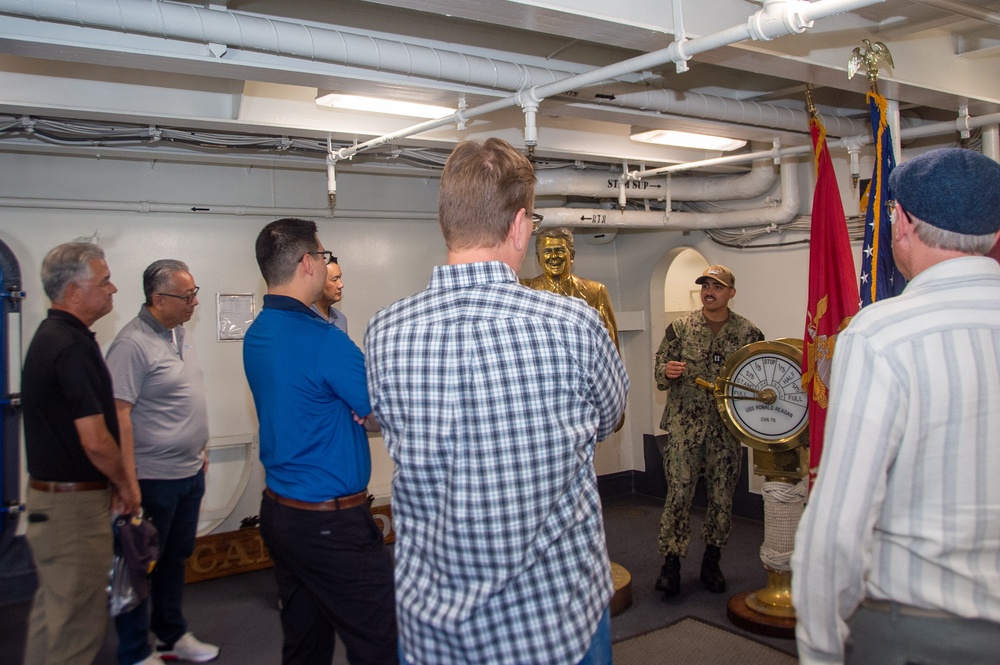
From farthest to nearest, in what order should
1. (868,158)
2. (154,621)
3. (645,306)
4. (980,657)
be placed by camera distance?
(645,306) → (868,158) → (154,621) → (980,657)

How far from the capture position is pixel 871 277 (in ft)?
10.2

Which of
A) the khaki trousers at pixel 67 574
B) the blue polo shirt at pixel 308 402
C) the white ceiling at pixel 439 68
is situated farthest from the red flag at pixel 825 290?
the khaki trousers at pixel 67 574

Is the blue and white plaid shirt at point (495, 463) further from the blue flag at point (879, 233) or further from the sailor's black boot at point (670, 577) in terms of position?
the sailor's black boot at point (670, 577)

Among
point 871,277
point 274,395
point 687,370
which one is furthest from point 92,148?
point 871,277

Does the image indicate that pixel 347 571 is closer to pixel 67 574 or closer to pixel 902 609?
pixel 67 574

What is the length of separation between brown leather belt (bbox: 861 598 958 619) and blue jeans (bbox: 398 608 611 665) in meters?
0.48

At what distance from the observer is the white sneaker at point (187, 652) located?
12.6 feet

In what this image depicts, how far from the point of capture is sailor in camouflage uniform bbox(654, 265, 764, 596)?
4.63 m

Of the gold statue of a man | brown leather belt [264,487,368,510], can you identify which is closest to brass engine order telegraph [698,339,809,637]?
the gold statue of a man

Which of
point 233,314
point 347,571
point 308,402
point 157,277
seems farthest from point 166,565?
point 233,314

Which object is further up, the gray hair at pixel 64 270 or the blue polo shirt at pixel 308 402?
the gray hair at pixel 64 270

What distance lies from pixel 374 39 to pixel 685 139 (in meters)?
2.66

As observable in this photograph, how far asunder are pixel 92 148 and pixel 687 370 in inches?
147

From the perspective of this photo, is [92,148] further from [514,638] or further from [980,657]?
[980,657]
